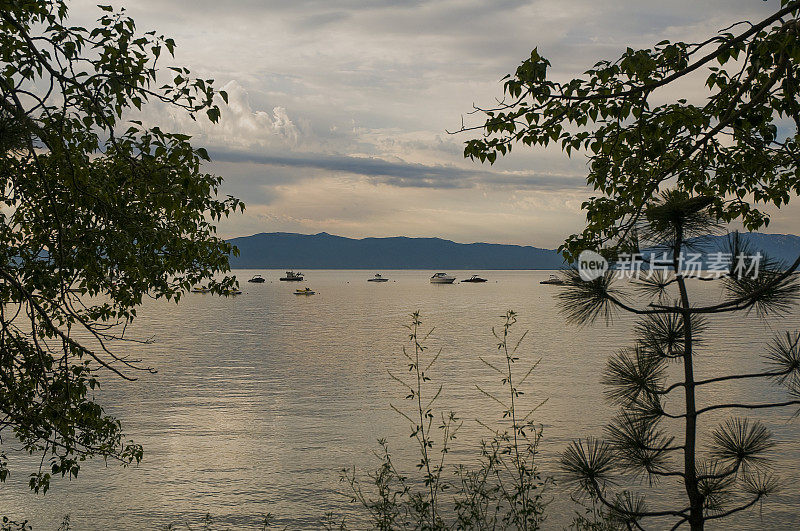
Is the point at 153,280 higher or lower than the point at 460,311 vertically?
higher

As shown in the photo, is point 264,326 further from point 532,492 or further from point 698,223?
point 698,223

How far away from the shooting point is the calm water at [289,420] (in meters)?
19.3

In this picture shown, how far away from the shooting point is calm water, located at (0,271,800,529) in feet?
63.3

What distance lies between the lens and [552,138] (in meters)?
8.63

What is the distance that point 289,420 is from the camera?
31016mm

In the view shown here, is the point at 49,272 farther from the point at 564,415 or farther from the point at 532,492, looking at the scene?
the point at 564,415

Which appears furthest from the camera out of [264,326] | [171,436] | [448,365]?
[264,326]

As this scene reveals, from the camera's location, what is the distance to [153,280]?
11008 mm

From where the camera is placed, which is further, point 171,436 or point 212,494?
point 171,436

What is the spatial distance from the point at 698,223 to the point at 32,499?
20.2 metres

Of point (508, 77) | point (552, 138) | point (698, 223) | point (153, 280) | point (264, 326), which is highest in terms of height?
point (508, 77)

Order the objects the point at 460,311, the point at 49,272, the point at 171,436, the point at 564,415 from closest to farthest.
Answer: the point at 49,272 < the point at 171,436 < the point at 564,415 < the point at 460,311

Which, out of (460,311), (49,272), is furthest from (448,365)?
(460,311)

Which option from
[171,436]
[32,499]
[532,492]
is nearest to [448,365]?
[171,436]
